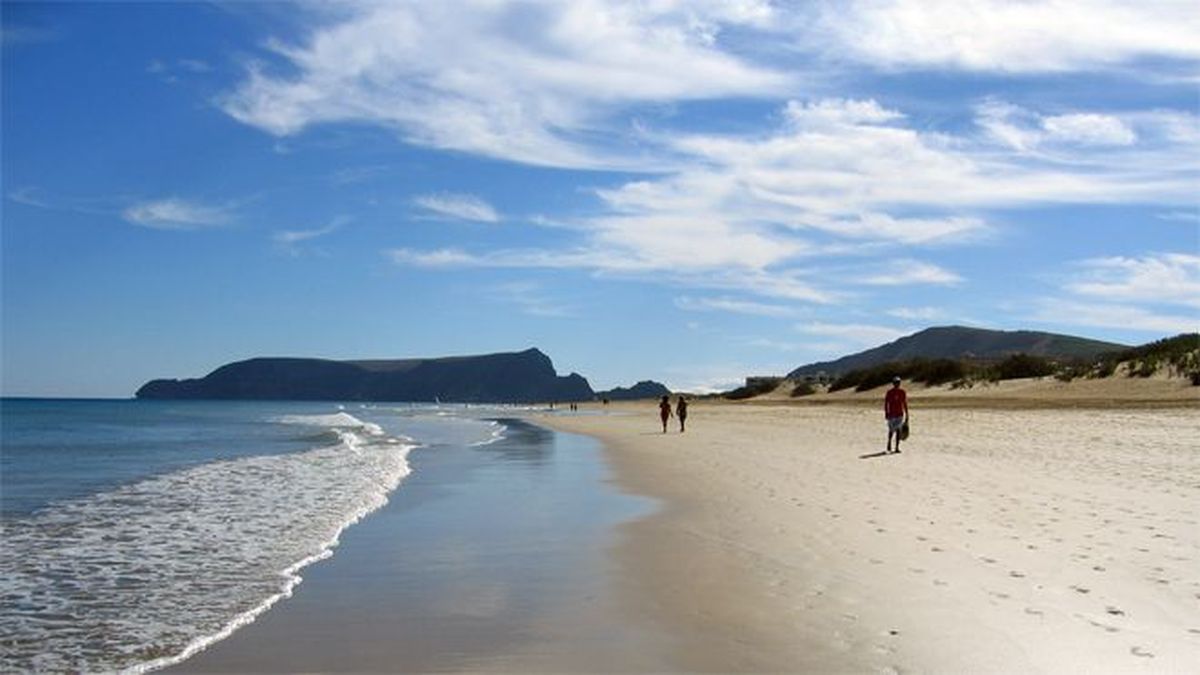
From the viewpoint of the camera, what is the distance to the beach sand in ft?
22.0

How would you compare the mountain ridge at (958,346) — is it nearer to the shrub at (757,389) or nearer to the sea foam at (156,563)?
the shrub at (757,389)

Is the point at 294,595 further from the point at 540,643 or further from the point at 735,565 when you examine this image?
the point at 735,565

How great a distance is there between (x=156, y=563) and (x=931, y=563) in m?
8.38

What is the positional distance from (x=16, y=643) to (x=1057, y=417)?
32.1 metres

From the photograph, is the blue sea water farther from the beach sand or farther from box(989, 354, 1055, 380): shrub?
box(989, 354, 1055, 380): shrub

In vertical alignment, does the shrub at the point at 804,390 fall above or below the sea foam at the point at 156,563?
above

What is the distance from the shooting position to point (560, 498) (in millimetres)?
17156

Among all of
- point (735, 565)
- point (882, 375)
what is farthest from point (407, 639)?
point (882, 375)

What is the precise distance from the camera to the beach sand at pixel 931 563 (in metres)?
6.69

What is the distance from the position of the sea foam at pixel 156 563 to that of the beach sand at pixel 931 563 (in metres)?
3.72

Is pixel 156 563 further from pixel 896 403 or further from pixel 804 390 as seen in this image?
pixel 804 390

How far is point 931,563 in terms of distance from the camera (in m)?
9.55

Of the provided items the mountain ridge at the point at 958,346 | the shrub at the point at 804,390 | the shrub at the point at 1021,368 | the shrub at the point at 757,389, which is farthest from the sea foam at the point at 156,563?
the mountain ridge at the point at 958,346

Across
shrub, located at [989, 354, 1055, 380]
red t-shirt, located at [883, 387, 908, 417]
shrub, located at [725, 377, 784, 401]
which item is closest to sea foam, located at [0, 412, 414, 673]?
red t-shirt, located at [883, 387, 908, 417]
